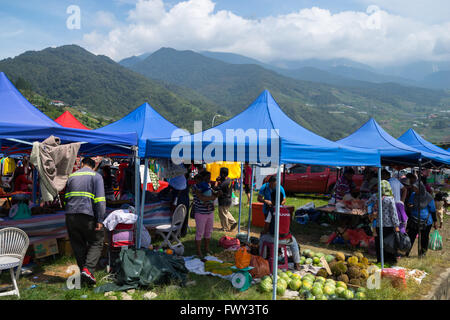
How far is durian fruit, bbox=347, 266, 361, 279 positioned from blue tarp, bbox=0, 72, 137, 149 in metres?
4.36

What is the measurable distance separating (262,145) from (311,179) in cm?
1170

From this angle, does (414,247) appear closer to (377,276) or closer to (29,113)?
(377,276)

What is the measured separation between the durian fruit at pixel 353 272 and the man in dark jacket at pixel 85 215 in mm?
3835

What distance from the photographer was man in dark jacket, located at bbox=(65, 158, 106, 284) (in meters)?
4.39

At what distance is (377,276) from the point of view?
4.67m

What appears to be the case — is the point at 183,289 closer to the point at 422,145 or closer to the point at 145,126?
the point at 145,126

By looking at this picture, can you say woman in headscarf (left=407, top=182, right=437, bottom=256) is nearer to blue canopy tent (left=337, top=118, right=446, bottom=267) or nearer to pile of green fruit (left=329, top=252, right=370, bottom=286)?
blue canopy tent (left=337, top=118, right=446, bottom=267)

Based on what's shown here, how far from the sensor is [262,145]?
4512 millimetres

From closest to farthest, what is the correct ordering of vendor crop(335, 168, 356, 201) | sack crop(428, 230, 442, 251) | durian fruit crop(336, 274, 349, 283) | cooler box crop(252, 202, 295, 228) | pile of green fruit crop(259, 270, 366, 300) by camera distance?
pile of green fruit crop(259, 270, 366, 300) → durian fruit crop(336, 274, 349, 283) → sack crop(428, 230, 442, 251) → vendor crop(335, 168, 356, 201) → cooler box crop(252, 202, 295, 228)

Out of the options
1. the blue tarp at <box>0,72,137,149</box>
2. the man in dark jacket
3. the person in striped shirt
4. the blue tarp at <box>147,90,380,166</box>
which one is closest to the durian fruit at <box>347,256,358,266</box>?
the blue tarp at <box>147,90,380,166</box>

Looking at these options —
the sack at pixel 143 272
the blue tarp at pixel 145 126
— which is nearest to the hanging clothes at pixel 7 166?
the blue tarp at pixel 145 126

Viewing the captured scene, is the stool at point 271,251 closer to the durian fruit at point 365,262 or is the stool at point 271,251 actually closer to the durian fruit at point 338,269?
the durian fruit at point 338,269

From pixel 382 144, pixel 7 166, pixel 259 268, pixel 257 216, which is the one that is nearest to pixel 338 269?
pixel 259 268
